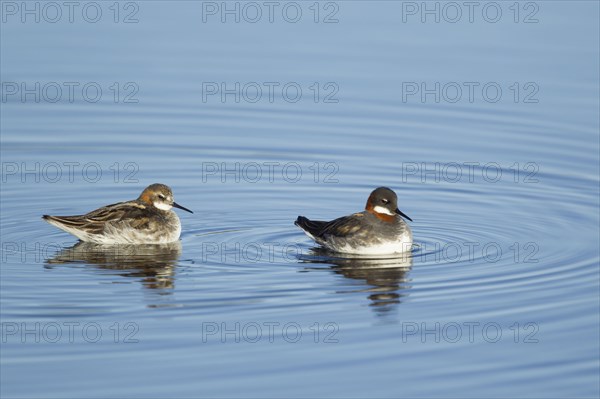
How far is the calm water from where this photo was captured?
15.7 m

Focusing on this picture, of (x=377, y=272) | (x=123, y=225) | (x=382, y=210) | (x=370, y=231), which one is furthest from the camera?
(x=123, y=225)

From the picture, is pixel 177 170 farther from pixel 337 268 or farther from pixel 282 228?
pixel 337 268

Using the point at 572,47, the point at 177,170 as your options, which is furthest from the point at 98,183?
the point at 572,47

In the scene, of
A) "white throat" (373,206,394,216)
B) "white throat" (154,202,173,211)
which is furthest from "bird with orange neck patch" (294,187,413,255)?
"white throat" (154,202,173,211)

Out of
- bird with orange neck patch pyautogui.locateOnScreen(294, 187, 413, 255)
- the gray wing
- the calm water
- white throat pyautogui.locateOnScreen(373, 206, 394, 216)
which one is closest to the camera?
the calm water

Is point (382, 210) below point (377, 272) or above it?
above

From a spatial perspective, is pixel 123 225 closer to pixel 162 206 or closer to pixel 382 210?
pixel 162 206

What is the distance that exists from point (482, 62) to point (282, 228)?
404 inches

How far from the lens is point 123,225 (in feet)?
72.8

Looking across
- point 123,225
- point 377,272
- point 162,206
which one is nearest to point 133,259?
point 123,225

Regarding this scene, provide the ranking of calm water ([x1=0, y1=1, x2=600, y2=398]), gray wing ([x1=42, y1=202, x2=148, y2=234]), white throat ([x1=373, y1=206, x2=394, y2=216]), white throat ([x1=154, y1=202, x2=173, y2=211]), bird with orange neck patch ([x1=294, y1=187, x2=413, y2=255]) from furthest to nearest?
white throat ([x1=154, y1=202, x2=173, y2=211]) < white throat ([x1=373, y1=206, x2=394, y2=216]) < gray wing ([x1=42, y1=202, x2=148, y2=234]) < bird with orange neck patch ([x1=294, y1=187, x2=413, y2=255]) < calm water ([x1=0, y1=1, x2=600, y2=398])

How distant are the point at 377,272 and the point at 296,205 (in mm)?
3993

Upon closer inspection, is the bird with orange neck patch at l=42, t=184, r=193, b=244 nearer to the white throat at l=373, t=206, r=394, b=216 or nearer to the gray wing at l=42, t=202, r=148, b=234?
the gray wing at l=42, t=202, r=148, b=234

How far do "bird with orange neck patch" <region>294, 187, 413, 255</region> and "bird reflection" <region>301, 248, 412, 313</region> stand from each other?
0.16m
